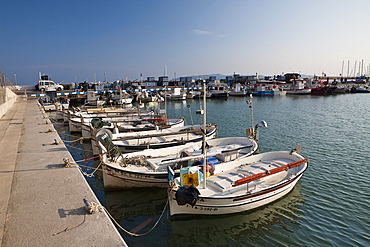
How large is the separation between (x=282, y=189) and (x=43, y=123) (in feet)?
76.6

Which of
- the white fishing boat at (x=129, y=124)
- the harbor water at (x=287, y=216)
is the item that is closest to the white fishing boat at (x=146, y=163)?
the harbor water at (x=287, y=216)

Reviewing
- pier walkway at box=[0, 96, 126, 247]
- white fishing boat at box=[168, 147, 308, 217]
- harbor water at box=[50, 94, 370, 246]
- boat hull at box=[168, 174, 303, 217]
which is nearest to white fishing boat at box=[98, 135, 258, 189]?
harbor water at box=[50, 94, 370, 246]

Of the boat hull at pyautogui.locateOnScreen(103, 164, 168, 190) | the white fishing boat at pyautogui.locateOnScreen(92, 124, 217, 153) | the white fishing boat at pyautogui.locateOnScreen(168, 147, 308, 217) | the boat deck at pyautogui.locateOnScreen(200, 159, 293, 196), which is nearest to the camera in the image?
the white fishing boat at pyautogui.locateOnScreen(168, 147, 308, 217)

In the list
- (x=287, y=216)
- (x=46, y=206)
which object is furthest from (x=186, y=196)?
(x=287, y=216)

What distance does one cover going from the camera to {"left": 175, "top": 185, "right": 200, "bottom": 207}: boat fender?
9.32 m

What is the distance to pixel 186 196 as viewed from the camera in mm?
9344

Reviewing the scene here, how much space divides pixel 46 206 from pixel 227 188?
7.25 metres

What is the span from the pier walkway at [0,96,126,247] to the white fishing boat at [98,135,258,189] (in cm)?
223

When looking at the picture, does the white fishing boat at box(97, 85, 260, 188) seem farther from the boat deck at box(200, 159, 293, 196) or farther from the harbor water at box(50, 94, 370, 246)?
the boat deck at box(200, 159, 293, 196)

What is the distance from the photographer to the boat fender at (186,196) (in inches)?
367

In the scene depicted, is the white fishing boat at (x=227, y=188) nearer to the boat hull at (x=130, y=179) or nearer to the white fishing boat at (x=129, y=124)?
the boat hull at (x=130, y=179)

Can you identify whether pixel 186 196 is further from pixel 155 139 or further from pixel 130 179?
pixel 155 139

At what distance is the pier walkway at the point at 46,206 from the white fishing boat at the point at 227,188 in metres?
3.43

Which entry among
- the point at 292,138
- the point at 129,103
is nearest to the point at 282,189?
the point at 292,138
